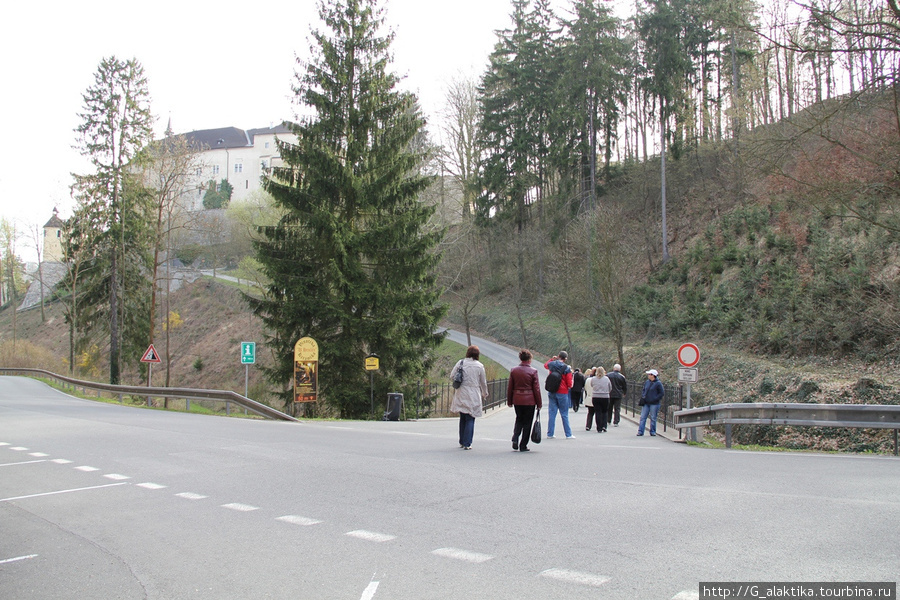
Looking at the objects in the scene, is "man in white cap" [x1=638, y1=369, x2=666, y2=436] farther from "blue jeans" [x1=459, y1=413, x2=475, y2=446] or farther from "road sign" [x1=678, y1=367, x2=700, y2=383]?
"blue jeans" [x1=459, y1=413, x2=475, y2=446]

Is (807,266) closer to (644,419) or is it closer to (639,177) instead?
(644,419)

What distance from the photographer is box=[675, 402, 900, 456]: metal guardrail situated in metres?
11.9

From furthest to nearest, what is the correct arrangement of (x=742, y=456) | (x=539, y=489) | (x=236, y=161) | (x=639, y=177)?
(x=236, y=161)
(x=639, y=177)
(x=742, y=456)
(x=539, y=489)

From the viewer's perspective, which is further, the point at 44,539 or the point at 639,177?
the point at 639,177

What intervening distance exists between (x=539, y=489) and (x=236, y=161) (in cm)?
12720

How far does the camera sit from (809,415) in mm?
12602

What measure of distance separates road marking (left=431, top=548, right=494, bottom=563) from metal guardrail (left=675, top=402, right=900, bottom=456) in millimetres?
9377

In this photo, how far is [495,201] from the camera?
5691 cm

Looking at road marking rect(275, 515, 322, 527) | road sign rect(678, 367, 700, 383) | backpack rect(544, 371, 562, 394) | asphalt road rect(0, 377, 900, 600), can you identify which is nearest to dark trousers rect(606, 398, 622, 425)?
road sign rect(678, 367, 700, 383)

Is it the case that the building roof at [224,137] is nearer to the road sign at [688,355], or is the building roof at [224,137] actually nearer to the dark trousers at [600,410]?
the dark trousers at [600,410]

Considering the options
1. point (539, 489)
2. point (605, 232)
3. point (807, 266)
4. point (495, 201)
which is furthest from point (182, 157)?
point (539, 489)

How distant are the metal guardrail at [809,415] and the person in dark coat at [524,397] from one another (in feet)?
14.8

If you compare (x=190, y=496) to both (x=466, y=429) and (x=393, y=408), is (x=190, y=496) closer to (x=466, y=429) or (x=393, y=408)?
(x=466, y=429)

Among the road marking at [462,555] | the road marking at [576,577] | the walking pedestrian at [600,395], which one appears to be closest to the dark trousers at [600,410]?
the walking pedestrian at [600,395]
